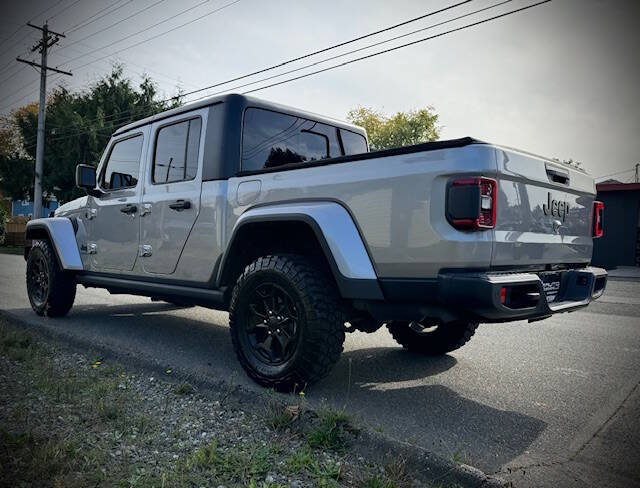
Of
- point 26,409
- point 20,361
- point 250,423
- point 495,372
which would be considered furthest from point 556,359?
point 20,361

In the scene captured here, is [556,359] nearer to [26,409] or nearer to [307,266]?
[307,266]

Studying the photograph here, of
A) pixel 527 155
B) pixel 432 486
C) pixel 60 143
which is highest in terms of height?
pixel 60 143

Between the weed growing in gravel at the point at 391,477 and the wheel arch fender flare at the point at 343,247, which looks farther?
the wheel arch fender flare at the point at 343,247

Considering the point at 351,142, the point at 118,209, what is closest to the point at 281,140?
the point at 351,142

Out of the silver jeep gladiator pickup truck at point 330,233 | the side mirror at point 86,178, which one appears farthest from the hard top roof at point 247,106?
the side mirror at point 86,178

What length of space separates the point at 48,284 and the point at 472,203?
510 centimetres

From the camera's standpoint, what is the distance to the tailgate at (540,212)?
2.78 metres

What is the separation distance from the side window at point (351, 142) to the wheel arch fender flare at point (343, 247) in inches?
74.8

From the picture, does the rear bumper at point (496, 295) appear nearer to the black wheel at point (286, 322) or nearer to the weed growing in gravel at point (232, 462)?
the black wheel at point (286, 322)

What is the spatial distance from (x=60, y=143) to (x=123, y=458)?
27947 mm

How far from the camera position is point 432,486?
220 cm

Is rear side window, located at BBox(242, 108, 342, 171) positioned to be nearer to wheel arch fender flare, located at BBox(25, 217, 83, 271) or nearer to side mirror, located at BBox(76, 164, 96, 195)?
side mirror, located at BBox(76, 164, 96, 195)

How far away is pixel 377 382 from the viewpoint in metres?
3.71

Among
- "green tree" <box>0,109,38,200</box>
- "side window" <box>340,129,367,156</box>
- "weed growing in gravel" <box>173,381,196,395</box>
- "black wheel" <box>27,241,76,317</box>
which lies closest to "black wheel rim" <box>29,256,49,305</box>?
"black wheel" <box>27,241,76,317</box>
